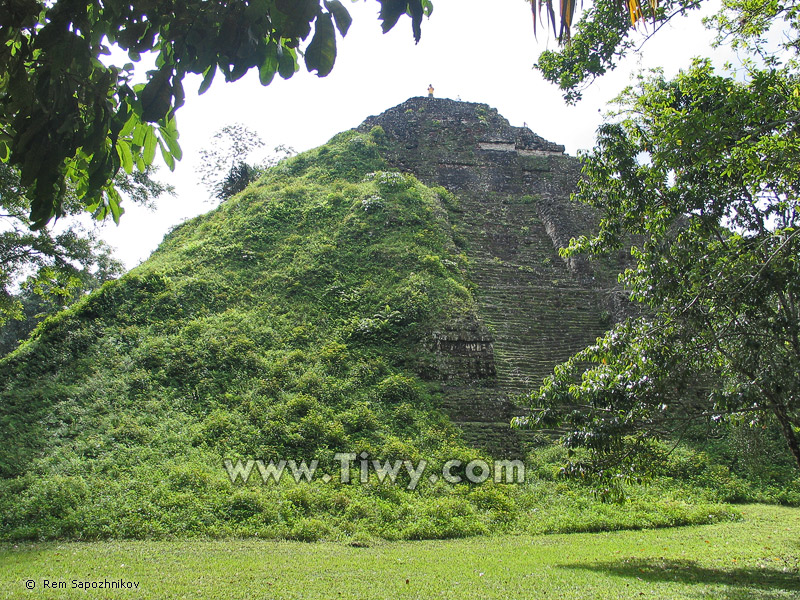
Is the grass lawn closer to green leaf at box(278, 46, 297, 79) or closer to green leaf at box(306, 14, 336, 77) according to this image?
green leaf at box(278, 46, 297, 79)

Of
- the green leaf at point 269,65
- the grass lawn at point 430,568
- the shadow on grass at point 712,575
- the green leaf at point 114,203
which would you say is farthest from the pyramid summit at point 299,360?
the green leaf at point 269,65

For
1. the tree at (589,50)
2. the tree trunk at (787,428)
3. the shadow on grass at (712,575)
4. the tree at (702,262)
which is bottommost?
the shadow on grass at (712,575)

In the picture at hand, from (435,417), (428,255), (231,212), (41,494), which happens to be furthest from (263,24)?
(231,212)

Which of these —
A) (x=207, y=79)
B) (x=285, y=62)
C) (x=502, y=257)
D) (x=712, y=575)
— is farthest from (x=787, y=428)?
(x=502, y=257)

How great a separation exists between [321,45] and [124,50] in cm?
76

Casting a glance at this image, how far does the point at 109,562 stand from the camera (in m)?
5.36

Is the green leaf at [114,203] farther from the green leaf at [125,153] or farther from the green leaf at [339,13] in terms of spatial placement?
the green leaf at [339,13]

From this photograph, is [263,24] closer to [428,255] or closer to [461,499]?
[461,499]

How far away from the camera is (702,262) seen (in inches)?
223

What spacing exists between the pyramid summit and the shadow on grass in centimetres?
195

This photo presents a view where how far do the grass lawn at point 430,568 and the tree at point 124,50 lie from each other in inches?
138

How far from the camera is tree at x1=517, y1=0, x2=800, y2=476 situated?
523 cm

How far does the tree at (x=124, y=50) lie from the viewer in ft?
6.89

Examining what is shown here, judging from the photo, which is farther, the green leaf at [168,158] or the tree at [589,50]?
the tree at [589,50]
